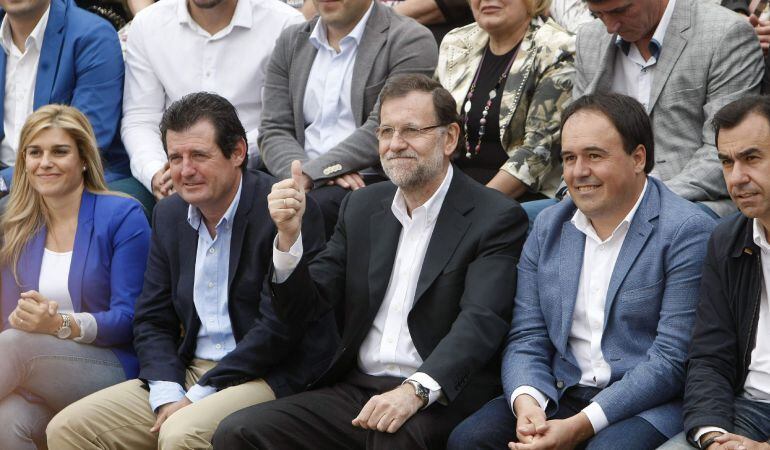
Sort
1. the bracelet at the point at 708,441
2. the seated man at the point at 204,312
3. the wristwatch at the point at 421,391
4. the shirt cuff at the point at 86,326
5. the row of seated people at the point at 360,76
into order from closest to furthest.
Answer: the bracelet at the point at 708,441 → the wristwatch at the point at 421,391 → the seated man at the point at 204,312 → the row of seated people at the point at 360,76 → the shirt cuff at the point at 86,326

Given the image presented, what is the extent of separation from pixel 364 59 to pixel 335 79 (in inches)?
7.4

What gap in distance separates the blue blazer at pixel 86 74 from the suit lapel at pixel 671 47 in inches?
117

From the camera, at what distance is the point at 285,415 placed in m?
4.12

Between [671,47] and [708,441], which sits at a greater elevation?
[671,47]

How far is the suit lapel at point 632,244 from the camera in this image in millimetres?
3887

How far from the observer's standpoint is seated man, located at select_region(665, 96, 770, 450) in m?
3.62

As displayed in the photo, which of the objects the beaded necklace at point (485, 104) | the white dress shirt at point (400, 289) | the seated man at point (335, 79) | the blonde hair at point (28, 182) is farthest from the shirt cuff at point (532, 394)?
the blonde hair at point (28, 182)

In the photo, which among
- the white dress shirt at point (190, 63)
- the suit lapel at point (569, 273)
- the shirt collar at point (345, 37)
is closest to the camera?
the suit lapel at point (569, 273)

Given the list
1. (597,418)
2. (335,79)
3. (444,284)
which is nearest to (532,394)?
(597,418)

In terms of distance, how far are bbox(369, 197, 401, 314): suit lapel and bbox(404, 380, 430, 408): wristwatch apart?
0.49m

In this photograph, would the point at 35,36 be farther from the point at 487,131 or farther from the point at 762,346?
the point at 762,346

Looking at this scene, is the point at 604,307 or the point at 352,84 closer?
the point at 604,307

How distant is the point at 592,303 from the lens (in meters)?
3.96

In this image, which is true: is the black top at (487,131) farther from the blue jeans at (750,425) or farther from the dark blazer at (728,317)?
the blue jeans at (750,425)
